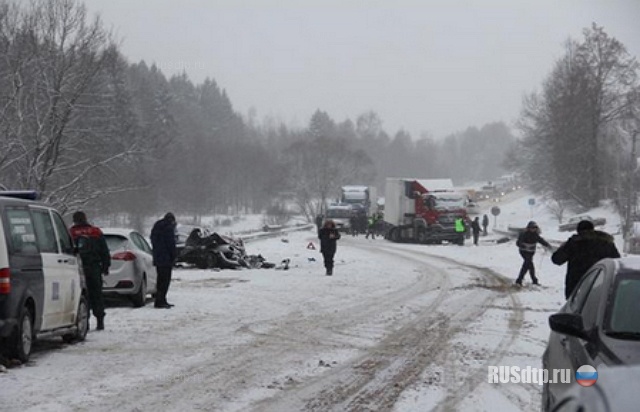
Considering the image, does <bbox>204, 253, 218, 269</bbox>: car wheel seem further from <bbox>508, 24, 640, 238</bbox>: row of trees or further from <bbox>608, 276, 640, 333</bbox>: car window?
<bbox>508, 24, 640, 238</bbox>: row of trees

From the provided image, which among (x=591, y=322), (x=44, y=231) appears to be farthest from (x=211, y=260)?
(x=591, y=322)

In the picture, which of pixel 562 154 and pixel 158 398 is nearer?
pixel 158 398

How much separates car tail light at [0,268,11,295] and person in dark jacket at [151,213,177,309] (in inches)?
268

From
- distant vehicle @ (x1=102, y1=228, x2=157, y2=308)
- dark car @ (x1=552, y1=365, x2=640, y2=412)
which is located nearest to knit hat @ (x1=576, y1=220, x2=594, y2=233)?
distant vehicle @ (x1=102, y1=228, x2=157, y2=308)

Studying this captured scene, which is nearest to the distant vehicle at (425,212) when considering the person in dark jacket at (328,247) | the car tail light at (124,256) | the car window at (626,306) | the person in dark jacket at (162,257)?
the person in dark jacket at (328,247)

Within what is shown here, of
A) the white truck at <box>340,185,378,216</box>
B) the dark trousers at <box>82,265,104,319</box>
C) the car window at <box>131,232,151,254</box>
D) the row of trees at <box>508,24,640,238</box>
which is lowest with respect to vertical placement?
the dark trousers at <box>82,265,104,319</box>

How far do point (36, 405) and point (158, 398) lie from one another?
1039 millimetres

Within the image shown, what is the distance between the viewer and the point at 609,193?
70938 mm

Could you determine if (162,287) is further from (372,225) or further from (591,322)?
(372,225)

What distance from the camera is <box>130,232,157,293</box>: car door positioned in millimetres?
16750

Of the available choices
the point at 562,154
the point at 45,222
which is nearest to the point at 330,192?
the point at 562,154

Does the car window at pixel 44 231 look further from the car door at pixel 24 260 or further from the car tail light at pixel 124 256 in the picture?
the car tail light at pixel 124 256

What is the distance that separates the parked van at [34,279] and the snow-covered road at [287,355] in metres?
0.34

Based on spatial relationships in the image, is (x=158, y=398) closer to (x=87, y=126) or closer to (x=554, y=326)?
(x=554, y=326)
